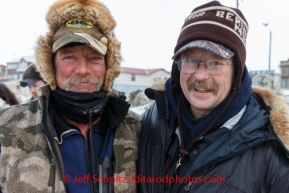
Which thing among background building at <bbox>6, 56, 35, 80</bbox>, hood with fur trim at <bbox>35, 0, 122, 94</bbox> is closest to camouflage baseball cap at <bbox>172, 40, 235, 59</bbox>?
hood with fur trim at <bbox>35, 0, 122, 94</bbox>

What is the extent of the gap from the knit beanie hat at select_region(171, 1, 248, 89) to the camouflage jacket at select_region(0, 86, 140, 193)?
1.07 meters

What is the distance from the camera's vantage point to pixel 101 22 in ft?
7.40

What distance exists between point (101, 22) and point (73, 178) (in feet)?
4.24

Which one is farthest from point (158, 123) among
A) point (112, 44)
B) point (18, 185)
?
point (18, 185)

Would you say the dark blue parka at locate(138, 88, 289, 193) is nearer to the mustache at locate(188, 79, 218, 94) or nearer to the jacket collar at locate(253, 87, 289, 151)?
the jacket collar at locate(253, 87, 289, 151)

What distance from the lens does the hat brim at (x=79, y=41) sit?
206 centimetres

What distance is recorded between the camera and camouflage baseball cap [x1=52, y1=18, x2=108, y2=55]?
2.07 m

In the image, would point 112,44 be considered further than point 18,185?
Yes

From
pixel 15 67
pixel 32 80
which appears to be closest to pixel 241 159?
pixel 32 80

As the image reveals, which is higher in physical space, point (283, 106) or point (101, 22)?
point (101, 22)

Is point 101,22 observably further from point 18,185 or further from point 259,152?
point 259,152

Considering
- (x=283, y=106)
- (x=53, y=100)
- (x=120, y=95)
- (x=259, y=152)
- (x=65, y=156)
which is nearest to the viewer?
(x=259, y=152)

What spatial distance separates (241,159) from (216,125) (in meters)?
0.30

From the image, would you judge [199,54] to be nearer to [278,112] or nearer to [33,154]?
[278,112]
